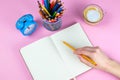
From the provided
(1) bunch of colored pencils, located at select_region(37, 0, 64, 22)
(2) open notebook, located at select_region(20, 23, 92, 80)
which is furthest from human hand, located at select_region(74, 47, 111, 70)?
(1) bunch of colored pencils, located at select_region(37, 0, 64, 22)

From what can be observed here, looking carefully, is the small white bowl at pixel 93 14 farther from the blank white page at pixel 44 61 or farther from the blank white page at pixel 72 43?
the blank white page at pixel 44 61

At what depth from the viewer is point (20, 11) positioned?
0.98 meters

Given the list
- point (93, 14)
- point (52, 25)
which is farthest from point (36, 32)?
point (93, 14)

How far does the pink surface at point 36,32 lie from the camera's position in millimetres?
896

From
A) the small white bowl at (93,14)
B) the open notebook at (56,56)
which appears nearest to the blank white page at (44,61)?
the open notebook at (56,56)

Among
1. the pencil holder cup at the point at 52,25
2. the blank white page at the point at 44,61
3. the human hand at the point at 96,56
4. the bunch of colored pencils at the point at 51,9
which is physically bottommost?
the human hand at the point at 96,56

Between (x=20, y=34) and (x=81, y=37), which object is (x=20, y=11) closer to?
(x=20, y=34)

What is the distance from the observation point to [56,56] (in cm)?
90

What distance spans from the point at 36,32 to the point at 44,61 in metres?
0.13

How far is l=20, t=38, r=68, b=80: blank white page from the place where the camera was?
34.5 inches

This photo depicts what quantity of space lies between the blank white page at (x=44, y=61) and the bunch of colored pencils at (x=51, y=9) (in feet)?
0.33

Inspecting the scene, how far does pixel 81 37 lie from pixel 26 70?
0.78ft

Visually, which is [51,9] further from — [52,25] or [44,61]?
[44,61]

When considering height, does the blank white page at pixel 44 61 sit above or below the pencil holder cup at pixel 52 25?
below
